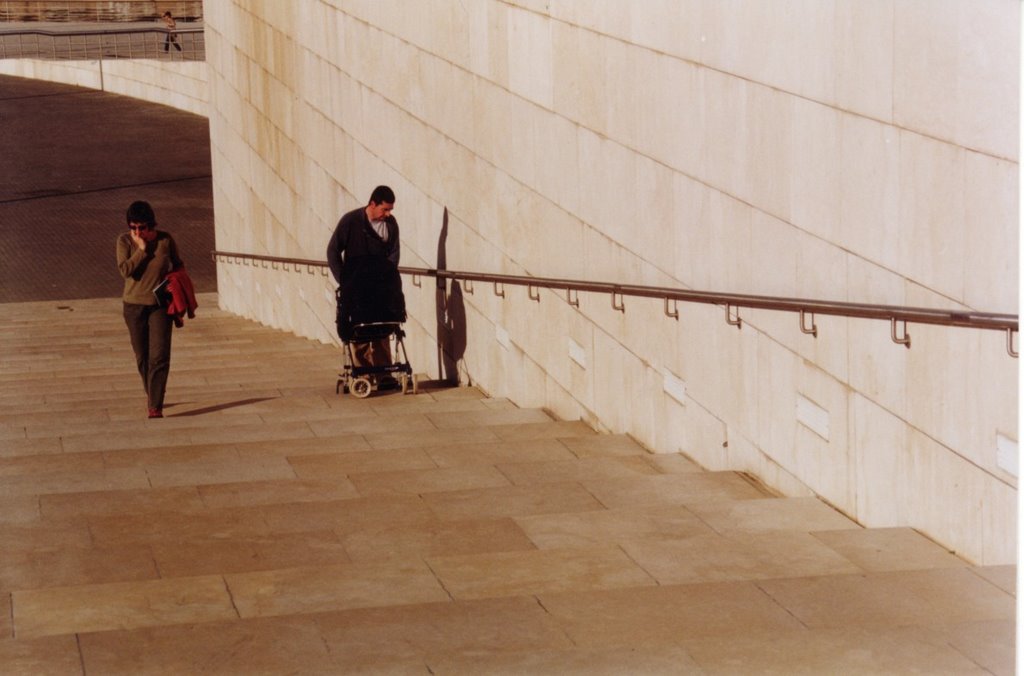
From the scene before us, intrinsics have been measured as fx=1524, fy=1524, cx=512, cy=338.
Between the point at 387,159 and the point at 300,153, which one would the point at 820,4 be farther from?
the point at 300,153

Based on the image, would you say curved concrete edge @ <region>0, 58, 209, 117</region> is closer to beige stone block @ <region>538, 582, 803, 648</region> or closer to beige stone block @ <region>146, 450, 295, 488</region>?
beige stone block @ <region>146, 450, 295, 488</region>

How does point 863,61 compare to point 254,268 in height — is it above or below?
above

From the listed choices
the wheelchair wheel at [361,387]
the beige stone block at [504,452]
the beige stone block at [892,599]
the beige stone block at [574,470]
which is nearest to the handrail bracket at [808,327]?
the beige stone block at [574,470]

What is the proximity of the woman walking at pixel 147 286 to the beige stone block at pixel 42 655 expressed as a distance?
539 cm

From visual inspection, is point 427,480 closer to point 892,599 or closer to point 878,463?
point 878,463

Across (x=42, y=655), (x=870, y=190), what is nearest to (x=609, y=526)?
(x=870, y=190)

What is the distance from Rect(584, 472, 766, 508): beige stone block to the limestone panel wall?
0.14m

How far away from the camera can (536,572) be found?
14.0 ft

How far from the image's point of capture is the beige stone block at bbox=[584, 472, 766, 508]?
5.57 meters

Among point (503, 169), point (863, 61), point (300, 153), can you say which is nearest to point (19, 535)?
point (863, 61)

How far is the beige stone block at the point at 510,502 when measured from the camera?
210 inches

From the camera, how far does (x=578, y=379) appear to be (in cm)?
796

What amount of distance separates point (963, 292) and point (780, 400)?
4.56ft

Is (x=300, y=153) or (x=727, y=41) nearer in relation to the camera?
(x=727, y=41)
